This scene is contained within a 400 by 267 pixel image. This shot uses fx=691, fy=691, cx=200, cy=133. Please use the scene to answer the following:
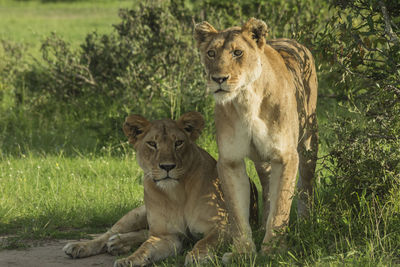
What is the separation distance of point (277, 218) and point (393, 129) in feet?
3.15

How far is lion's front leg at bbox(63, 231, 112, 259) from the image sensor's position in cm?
480

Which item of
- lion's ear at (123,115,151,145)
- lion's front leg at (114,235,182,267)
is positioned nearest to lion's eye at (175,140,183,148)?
lion's ear at (123,115,151,145)

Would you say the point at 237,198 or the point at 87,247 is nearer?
the point at 237,198

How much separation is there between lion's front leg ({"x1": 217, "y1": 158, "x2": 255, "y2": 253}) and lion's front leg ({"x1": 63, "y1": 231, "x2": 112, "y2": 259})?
1.06 metres

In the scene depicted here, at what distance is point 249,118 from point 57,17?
26.6m

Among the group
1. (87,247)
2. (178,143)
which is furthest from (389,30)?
(87,247)

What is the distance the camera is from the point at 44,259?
15.6ft

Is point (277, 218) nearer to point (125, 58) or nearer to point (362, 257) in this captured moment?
point (362, 257)

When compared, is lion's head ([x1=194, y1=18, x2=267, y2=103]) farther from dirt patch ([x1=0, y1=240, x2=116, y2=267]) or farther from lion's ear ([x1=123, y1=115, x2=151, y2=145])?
dirt patch ([x1=0, y1=240, x2=116, y2=267])

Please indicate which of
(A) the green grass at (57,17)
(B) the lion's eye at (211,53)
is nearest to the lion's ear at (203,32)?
(B) the lion's eye at (211,53)

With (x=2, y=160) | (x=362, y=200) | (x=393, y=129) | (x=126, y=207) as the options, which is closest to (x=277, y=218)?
(x=362, y=200)

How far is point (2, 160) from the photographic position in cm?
741

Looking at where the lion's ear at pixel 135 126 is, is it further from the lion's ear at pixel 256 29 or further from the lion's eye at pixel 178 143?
the lion's ear at pixel 256 29

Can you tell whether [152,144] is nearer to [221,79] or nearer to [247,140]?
[247,140]
